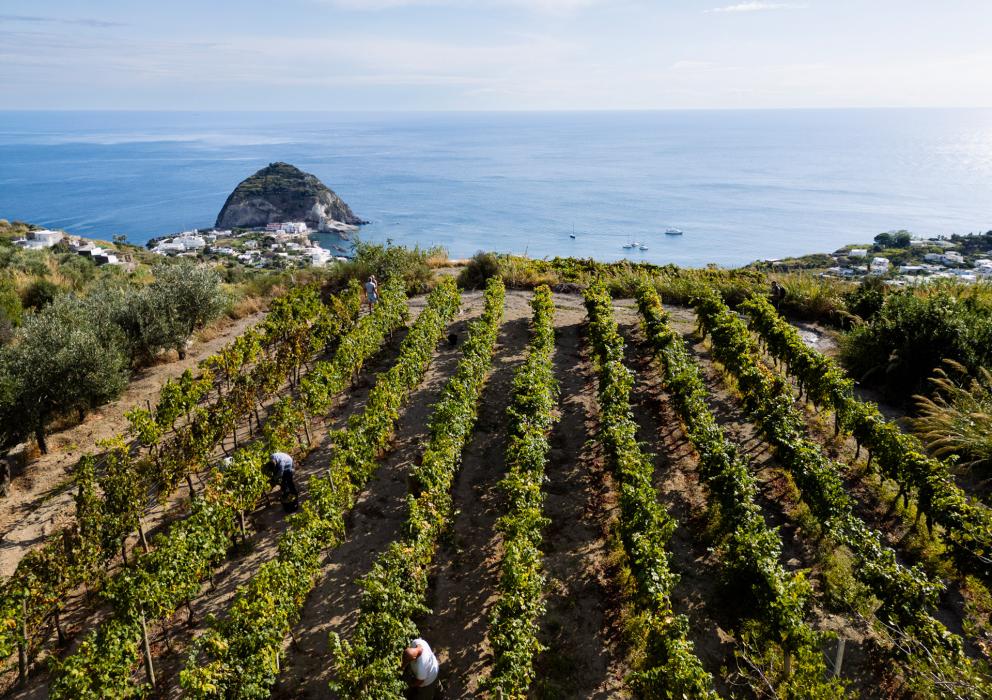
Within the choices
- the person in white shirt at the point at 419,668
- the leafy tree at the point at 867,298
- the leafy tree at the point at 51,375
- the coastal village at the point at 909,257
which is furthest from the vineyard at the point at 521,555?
the coastal village at the point at 909,257

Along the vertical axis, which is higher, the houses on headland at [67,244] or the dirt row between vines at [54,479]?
the houses on headland at [67,244]

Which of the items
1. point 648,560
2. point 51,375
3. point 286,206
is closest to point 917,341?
point 648,560

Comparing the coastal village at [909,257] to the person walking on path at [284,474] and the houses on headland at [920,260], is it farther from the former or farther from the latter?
the person walking on path at [284,474]

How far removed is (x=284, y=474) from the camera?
11.1 m

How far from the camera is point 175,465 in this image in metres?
11.2

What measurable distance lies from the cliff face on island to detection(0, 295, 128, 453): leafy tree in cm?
11140

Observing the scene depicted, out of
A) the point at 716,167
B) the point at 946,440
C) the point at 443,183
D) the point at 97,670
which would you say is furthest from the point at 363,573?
the point at 716,167

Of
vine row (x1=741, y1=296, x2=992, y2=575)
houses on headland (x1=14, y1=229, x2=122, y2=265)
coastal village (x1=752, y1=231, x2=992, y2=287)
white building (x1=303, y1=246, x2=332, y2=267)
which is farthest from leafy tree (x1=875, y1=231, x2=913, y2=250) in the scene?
houses on headland (x1=14, y1=229, x2=122, y2=265)

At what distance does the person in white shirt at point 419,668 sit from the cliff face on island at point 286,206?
121738 mm

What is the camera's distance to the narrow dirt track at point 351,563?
7.97m

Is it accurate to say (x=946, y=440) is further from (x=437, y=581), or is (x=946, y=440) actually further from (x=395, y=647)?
(x=395, y=647)

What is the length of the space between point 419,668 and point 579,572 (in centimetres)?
350

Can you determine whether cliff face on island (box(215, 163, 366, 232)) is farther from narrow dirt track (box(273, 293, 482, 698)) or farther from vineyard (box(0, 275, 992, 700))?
vineyard (box(0, 275, 992, 700))

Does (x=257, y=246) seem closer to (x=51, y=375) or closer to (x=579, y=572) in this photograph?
(x=51, y=375)
